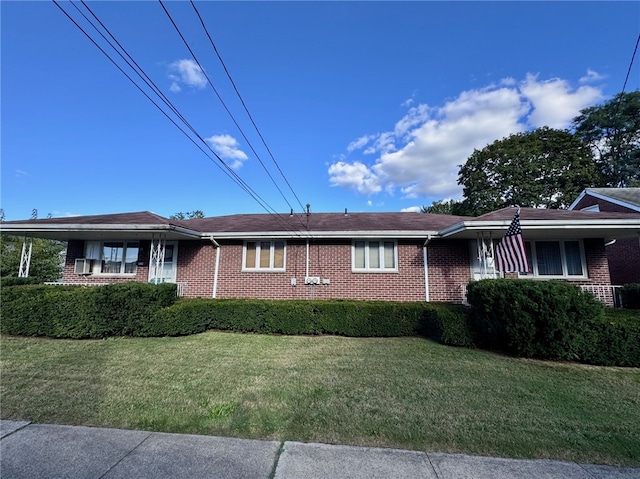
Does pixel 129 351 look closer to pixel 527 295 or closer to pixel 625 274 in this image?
pixel 527 295

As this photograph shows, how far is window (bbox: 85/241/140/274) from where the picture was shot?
11.6 metres

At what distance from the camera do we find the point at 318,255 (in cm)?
1084

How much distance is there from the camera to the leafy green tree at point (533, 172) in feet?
86.9

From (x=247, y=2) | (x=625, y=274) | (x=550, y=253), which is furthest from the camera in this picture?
(x=625, y=274)

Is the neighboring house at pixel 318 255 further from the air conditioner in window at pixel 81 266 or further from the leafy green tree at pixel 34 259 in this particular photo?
the leafy green tree at pixel 34 259

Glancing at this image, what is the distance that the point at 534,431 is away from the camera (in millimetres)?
3453

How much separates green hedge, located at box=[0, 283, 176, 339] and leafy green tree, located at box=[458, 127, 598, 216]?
29.0 m

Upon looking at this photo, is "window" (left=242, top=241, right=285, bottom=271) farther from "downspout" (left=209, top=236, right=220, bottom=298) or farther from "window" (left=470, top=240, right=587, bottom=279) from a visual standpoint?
"window" (left=470, top=240, right=587, bottom=279)

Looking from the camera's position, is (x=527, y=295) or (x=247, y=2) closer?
(x=527, y=295)

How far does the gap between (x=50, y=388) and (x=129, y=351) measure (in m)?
2.07

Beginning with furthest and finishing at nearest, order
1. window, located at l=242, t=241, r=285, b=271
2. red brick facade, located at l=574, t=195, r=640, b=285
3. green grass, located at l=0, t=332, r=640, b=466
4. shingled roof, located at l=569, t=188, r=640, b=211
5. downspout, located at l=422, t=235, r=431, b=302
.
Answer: red brick facade, located at l=574, t=195, r=640, b=285 → shingled roof, located at l=569, t=188, r=640, b=211 → window, located at l=242, t=241, r=285, b=271 → downspout, located at l=422, t=235, r=431, b=302 → green grass, located at l=0, t=332, r=640, b=466

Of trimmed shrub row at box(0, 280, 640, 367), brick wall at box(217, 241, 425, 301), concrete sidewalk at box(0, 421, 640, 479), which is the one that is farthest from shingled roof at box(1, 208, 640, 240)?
concrete sidewalk at box(0, 421, 640, 479)

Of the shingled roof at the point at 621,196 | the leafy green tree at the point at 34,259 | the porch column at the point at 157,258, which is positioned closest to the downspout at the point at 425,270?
the porch column at the point at 157,258

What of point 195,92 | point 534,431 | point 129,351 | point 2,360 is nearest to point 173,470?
point 534,431
